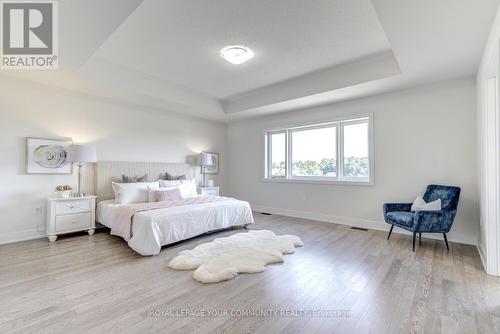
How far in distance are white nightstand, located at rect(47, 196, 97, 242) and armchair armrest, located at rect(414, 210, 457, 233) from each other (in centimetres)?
503

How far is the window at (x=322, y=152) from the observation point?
4543 mm

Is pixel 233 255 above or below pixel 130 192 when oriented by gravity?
below

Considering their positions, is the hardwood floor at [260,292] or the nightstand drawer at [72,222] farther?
the nightstand drawer at [72,222]

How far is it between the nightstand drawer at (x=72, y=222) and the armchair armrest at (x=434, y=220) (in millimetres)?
5055

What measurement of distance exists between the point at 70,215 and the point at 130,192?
0.92 m

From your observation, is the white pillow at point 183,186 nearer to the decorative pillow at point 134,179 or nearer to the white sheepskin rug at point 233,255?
the decorative pillow at point 134,179

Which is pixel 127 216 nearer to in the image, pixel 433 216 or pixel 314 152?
pixel 314 152

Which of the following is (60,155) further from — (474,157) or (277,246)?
(474,157)

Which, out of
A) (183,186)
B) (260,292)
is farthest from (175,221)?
(260,292)

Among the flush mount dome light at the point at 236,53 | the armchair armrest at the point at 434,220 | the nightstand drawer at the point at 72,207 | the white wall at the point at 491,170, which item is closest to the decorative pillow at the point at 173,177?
the nightstand drawer at the point at 72,207

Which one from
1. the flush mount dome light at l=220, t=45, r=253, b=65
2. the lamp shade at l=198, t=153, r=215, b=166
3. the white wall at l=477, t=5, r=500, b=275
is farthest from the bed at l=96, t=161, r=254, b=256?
the white wall at l=477, t=5, r=500, b=275

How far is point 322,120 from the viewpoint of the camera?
4.96 metres

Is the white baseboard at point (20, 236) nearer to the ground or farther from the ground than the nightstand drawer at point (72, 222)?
nearer to the ground

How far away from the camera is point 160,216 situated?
10.4 ft
